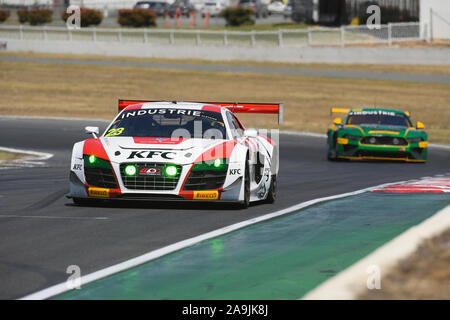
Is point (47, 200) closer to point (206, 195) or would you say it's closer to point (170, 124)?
point (170, 124)

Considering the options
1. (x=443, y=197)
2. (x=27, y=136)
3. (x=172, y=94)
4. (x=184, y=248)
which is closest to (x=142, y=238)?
(x=184, y=248)

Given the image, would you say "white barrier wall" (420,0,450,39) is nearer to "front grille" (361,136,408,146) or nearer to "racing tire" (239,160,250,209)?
"front grille" (361,136,408,146)

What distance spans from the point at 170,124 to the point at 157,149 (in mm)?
1156

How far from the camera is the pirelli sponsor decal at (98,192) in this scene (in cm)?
1095

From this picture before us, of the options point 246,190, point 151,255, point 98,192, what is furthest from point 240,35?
point 151,255

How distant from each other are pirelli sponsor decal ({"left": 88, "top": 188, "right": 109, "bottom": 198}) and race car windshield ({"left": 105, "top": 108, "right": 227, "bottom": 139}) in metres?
1.10

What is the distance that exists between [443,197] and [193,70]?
34.9 metres

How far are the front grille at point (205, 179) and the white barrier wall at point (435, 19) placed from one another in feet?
130

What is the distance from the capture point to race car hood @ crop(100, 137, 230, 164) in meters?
10.9

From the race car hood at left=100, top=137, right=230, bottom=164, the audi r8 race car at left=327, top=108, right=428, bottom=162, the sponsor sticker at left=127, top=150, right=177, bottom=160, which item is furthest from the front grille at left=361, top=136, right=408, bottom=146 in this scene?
the sponsor sticker at left=127, top=150, right=177, bottom=160

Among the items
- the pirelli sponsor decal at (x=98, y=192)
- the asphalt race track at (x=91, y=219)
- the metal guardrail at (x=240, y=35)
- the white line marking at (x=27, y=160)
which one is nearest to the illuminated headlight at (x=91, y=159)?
the pirelli sponsor decal at (x=98, y=192)

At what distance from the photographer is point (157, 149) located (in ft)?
36.2

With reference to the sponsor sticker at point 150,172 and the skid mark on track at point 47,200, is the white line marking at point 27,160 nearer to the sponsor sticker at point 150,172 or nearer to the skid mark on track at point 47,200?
the skid mark on track at point 47,200
